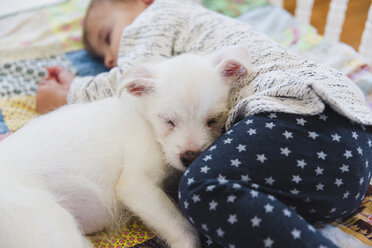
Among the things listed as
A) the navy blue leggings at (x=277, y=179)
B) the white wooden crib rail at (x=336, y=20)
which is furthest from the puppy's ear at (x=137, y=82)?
the white wooden crib rail at (x=336, y=20)

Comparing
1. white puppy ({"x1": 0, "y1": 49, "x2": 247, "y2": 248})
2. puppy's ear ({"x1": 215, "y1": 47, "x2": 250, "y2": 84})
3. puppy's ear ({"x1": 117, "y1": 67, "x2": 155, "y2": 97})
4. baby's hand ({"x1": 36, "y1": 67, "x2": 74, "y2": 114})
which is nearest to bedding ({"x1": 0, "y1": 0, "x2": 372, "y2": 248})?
baby's hand ({"x1": 36, "y1": 67, "x2": 74, "y2": 114})

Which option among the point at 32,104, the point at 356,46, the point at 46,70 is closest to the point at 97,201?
the point at 32,104

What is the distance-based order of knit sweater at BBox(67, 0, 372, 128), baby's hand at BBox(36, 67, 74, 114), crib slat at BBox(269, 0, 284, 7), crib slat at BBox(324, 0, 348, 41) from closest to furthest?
knit sweater at BBox(67, 0, 372, 128) → baby's hand at BBox(36, 67, 74, 114) → crib slat at BBox(324, 0, 348, 41) → crib slat at BBox(269, 0, 284, 7)

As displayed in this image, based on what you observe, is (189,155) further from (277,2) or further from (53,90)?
(277,2)

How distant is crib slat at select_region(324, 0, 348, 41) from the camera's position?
7.06 feet

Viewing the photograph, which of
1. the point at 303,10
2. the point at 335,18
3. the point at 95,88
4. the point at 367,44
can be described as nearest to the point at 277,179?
the point at 95,88

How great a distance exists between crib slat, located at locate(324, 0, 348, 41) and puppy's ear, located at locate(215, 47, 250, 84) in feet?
4.10

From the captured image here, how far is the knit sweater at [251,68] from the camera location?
1010mm

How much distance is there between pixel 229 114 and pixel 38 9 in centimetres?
189

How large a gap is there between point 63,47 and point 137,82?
4.14ft

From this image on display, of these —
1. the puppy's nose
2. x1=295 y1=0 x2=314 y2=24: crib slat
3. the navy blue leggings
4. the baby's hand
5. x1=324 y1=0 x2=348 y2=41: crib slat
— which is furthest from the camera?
x1=295 y1=0 x2=314 y2=24: crib slat

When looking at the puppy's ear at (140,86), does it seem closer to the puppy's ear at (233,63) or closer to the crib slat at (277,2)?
the puppy's ear at (233,63)

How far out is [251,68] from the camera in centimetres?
125

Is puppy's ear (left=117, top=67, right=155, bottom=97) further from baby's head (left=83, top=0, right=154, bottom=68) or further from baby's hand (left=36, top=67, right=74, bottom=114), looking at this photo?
baby's head (left=83, top=0, right=154, bottom=68)
